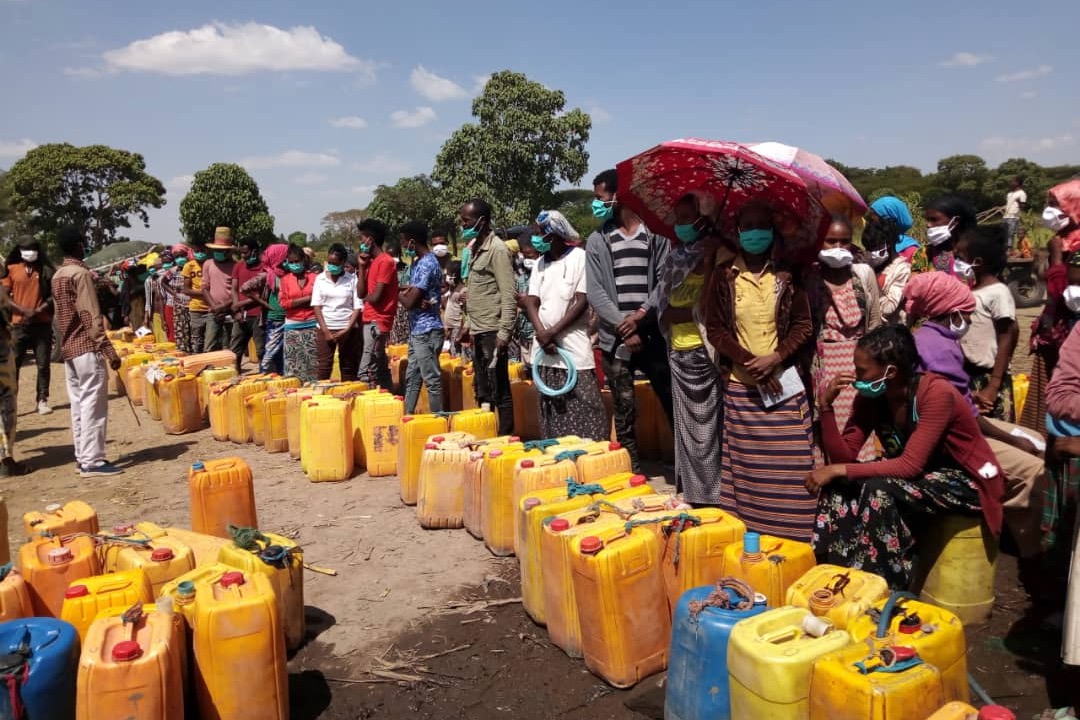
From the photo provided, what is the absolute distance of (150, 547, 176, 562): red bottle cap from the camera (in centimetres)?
314

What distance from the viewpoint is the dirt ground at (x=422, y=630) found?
2.96m

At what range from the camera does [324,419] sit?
593cm

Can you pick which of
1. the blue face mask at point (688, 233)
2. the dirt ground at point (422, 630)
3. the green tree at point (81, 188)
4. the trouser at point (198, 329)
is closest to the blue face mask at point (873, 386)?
the dirt ground at point (422, 630)

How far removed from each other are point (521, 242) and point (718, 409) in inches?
297

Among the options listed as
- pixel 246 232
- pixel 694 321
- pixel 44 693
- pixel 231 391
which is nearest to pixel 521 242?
pixel 231 391

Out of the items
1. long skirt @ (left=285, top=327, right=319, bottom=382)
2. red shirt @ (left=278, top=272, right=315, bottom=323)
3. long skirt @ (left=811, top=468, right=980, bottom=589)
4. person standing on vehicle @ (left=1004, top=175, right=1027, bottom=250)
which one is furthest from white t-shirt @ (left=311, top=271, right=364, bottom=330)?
person standing on vehicle @ (left=1004, top=175, right=1027, bottom=250)

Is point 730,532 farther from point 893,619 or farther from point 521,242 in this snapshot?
point 521,242

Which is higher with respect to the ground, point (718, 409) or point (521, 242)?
point (521, 242)

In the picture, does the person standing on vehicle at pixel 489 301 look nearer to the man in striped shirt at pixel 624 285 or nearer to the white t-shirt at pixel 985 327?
the man in striped shirt at pixel 624 285

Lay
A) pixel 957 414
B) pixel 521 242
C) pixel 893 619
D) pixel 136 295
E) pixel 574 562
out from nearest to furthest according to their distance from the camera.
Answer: pixel 893 619
pixel 574 562
pixel 957 414
pixel 521 242
pixel 136 295

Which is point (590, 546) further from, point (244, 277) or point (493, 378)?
point (244, 277)

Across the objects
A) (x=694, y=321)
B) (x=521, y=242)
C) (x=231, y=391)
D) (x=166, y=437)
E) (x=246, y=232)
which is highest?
(x=246, y=232)

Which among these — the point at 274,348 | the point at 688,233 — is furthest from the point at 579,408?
the point at 274,348

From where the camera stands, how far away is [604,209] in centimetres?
535
